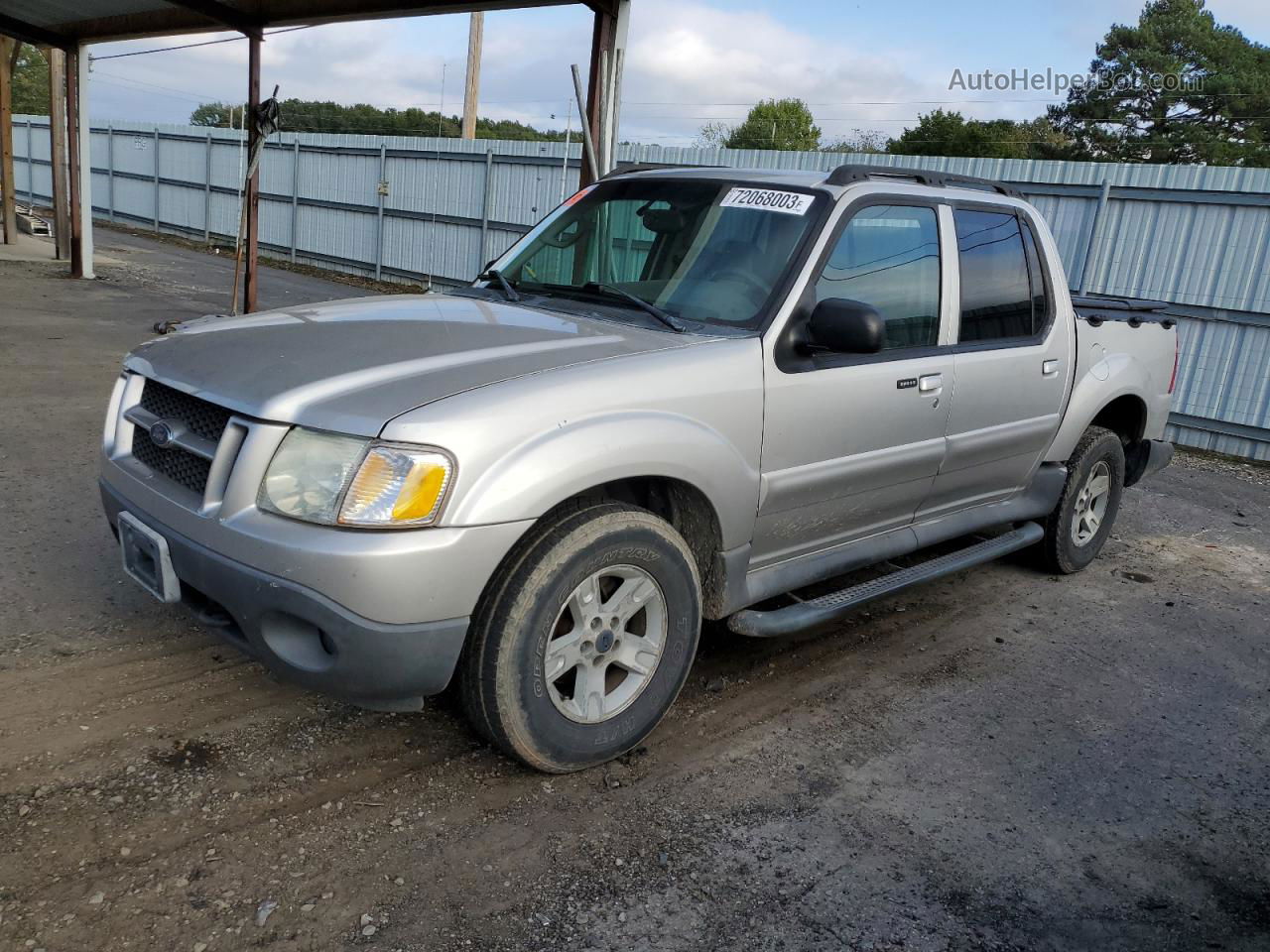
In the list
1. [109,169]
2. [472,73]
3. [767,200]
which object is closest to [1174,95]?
[472,73]

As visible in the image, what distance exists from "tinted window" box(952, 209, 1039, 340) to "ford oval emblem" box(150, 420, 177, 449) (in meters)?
3.08

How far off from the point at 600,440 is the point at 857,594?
1545mm

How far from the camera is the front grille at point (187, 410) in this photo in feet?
9.81

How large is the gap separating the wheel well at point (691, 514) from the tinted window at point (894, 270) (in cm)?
90

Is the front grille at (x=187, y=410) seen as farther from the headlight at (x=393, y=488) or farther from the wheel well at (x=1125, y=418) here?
the wheel well at (x=1125, y=418)

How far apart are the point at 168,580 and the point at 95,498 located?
2.83 m

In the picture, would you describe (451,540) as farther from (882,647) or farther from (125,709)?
(882,647)

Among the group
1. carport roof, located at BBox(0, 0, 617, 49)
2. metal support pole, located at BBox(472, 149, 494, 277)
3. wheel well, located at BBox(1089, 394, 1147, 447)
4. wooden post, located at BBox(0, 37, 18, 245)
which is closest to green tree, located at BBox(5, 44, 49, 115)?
wooden post, located at BBox(0, 37, 18, 245)

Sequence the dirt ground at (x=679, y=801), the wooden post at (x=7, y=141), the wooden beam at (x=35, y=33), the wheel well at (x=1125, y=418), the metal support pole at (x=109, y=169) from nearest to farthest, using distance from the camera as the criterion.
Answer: the dirt ground at (x=679, y=801) < the wheel well at (x=1125, y=418) < the wooden beam at (x=35, y=33) < the wooden post at (x=7, y=141) < the metal support pole at (x=109, y=169)

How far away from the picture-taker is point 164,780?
2.99m

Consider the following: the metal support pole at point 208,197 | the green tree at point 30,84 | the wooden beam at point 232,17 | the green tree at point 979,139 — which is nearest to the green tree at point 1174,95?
the green tree at point 979,139

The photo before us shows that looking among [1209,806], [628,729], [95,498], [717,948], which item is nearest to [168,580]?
[628,729]

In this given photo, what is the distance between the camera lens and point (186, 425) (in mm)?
3090

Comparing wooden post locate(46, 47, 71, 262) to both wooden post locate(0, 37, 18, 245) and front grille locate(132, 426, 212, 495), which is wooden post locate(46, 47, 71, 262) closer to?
wooden post locate(0, 37, 18, 245)
